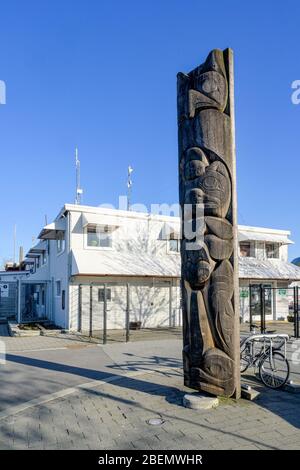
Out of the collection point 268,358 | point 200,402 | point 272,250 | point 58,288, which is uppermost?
point 272,250

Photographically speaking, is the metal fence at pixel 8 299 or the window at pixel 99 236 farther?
the metal fence at pixel 8 299

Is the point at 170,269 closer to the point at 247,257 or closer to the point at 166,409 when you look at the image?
the point at 247,257

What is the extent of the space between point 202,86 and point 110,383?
6194 millimetres

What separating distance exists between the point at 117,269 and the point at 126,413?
13.4m

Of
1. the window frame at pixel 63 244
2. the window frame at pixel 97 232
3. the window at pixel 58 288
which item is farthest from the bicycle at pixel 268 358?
the window at pixel 58 288

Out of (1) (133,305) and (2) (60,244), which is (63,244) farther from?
(1) (133,305)

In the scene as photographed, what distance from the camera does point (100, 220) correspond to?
2097 centimetres

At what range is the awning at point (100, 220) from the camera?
20.3 metres

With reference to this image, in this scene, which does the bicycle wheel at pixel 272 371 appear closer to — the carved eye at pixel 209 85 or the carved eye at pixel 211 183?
the carved eye at pixel 211 183

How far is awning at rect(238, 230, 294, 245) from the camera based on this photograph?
25009 millimetres

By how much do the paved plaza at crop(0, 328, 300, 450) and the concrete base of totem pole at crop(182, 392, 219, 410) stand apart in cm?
11

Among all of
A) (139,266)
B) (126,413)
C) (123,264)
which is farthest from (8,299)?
(126,413)

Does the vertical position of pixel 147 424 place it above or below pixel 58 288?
below

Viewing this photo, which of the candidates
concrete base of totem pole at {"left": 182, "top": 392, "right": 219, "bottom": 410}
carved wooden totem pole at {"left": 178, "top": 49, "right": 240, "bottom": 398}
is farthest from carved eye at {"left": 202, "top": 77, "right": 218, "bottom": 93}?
concrete base of totem pole at {"left": 182, "top": 392, "right": 219, "bottom": 410}
